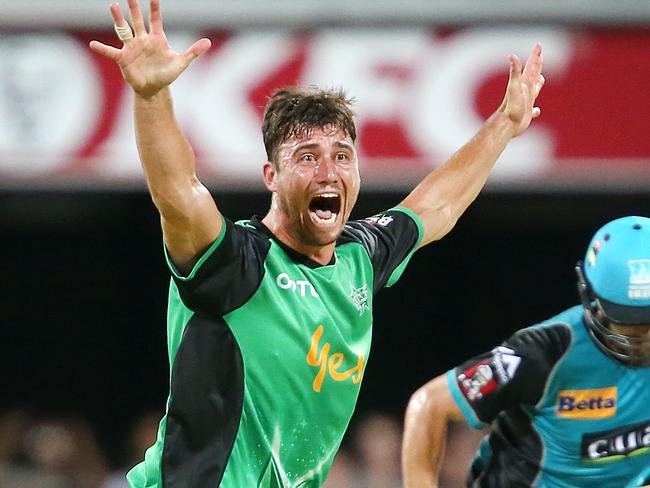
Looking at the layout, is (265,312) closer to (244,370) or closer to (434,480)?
(244,370)

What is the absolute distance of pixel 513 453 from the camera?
451 cm

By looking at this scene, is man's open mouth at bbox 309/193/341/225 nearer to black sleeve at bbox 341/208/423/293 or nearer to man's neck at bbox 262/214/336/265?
man's neck at bbox 262/214/336/265

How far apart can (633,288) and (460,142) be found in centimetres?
306

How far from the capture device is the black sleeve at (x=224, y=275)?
325cm

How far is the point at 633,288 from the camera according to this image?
4.13 metres

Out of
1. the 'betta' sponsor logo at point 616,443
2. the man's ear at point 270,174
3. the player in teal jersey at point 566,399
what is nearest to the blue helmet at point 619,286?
the player in teal jersey at point 566,399

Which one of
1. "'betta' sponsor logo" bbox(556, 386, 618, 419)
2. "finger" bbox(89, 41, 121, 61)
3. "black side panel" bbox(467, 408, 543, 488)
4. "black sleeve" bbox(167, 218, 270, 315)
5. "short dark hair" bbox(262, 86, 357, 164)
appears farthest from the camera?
"black side panel" bbox(467, 408, 543, 488)

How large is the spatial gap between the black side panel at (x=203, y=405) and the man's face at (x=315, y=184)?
1.42 ft

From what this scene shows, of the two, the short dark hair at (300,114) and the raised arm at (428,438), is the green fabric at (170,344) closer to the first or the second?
the short dark hair at (300,114)

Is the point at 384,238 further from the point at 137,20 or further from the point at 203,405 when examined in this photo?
the point at 137,20

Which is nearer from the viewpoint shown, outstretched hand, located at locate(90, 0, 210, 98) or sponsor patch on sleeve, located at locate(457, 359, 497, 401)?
outstretched hand, located at locate(90, 0, 210, 98)

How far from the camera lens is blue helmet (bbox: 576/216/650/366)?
13.6 ft

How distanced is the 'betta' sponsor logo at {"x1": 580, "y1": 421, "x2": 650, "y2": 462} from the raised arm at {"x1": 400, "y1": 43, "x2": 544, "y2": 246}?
0.87 meters

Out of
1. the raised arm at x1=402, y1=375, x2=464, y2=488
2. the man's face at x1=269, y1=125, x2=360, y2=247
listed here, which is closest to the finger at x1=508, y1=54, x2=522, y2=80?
the man's face at x1=269, y1=125, x2=360, y2=247
